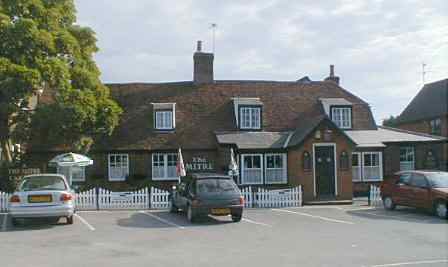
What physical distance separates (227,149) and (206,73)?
7021 millimetres

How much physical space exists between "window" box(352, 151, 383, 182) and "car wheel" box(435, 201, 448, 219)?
10.8 meters

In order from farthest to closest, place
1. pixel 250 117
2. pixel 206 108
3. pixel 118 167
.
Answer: pixel 206 108 → pixel 250 117 → pixel 118 167

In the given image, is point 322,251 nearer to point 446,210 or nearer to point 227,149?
point 446,210

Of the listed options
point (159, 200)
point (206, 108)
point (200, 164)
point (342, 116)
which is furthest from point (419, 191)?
point (206, 108)

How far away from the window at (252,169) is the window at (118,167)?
6266mm

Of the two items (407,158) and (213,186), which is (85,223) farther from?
(407,158)

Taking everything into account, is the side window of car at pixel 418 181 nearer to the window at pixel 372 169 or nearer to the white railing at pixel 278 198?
the white railing at pixel 278 198

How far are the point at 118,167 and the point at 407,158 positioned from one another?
16.4 m

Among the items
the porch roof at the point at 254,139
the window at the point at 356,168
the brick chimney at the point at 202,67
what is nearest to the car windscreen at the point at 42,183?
the porch roof at the point at 254,139

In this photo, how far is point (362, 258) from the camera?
11.2 meters

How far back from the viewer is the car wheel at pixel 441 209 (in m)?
18.9

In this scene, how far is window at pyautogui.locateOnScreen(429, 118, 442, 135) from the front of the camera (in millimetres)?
45344

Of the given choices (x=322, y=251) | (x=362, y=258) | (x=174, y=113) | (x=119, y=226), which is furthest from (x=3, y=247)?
(x=174, y=113)

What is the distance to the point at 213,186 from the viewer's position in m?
18.2
